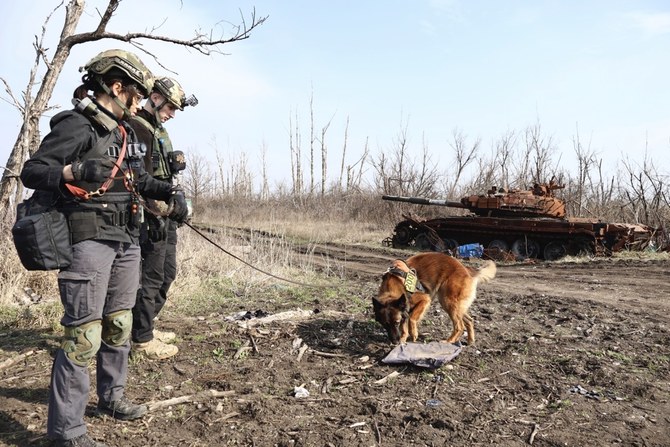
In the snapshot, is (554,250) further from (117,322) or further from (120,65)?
(120,65)

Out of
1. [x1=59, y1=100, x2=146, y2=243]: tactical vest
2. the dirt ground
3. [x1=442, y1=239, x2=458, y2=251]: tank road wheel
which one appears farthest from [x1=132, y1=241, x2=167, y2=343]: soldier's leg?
[x1=442, y1=239, x2=458, y2=251]: tank road wheel

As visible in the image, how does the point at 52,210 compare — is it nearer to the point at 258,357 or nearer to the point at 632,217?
the point at 258,357

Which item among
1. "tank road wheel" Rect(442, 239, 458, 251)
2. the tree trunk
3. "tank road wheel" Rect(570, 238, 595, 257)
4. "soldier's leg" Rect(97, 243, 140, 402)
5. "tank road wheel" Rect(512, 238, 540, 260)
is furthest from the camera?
"tank road wheel" Rect(442, 239, 458, 251)

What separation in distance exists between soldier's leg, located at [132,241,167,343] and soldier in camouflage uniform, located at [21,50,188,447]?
1.13 meters

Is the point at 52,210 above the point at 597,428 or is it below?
above

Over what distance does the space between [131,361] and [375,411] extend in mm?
2125

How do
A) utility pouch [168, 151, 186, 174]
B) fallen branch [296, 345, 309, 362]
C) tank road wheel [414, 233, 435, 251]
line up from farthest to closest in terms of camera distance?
tank road wheel [414, 233, 435, 251] < fallen branch [296, 345, 309, 362] < utility pouch [168, 151, 186, 174]

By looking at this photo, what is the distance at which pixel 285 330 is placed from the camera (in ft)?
17.8

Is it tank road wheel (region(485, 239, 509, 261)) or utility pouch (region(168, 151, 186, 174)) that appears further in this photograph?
tank road wheel (region(485, 239, 509, 261))

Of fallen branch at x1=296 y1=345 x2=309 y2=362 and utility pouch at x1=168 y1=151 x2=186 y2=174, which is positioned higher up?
utility pouch at x1=168 y1=151 x2=186 y2=174

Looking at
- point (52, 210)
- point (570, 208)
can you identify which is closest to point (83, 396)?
point (52, 210)

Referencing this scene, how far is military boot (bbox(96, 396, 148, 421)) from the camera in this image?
3.34 meters

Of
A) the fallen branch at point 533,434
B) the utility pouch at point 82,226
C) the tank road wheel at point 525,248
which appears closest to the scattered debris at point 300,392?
the fallen branch at point 533,434

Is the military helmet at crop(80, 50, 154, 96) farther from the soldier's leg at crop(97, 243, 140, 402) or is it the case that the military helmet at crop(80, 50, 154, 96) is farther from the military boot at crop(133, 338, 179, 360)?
the military boot at crop(133, 338, 179, 360)
